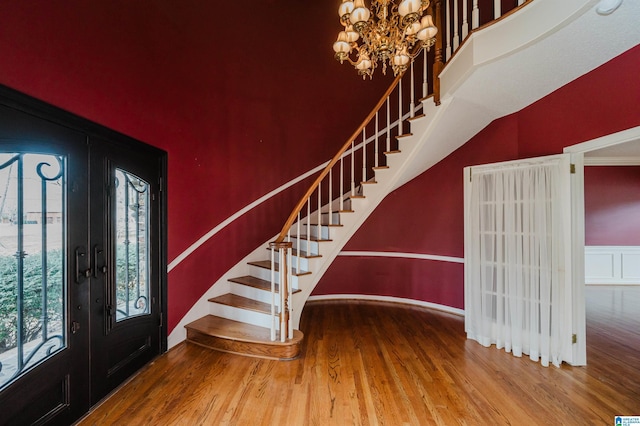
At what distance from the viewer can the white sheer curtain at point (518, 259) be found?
9.05ft

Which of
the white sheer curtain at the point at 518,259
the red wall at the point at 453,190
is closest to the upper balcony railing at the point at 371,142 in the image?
the red wall at the point at 453,190

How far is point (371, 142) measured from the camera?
16.0ft

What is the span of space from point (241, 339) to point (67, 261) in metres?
1.64

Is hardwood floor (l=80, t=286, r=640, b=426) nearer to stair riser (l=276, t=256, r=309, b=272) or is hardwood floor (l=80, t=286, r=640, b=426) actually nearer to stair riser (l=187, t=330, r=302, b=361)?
stair riser (l=187, t=330, r=302, b=361)

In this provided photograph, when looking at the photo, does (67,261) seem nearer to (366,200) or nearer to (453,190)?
(366,200)

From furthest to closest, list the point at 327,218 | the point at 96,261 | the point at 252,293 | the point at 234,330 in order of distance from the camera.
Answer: the point at 327,218 → the point at 252,293 → the point at 234,330 → the point at 96,261

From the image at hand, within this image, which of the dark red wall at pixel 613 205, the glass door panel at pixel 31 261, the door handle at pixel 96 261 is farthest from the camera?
the dark red wall at pixel 613 205

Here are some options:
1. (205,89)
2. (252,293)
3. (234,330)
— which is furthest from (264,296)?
(205,89)

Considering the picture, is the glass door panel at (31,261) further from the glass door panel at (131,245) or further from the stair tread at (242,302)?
the stair tread at (242,302)

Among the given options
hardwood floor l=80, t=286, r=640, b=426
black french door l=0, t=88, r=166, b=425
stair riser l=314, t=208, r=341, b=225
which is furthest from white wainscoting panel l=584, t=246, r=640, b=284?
black french door l=0, t=88, r=166, b=425

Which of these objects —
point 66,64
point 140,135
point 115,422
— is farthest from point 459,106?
point 115,422

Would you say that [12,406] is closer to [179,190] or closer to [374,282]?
[179,190]

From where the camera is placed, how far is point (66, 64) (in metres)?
2.00

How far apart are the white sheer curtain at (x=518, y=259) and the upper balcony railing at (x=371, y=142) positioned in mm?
1176
